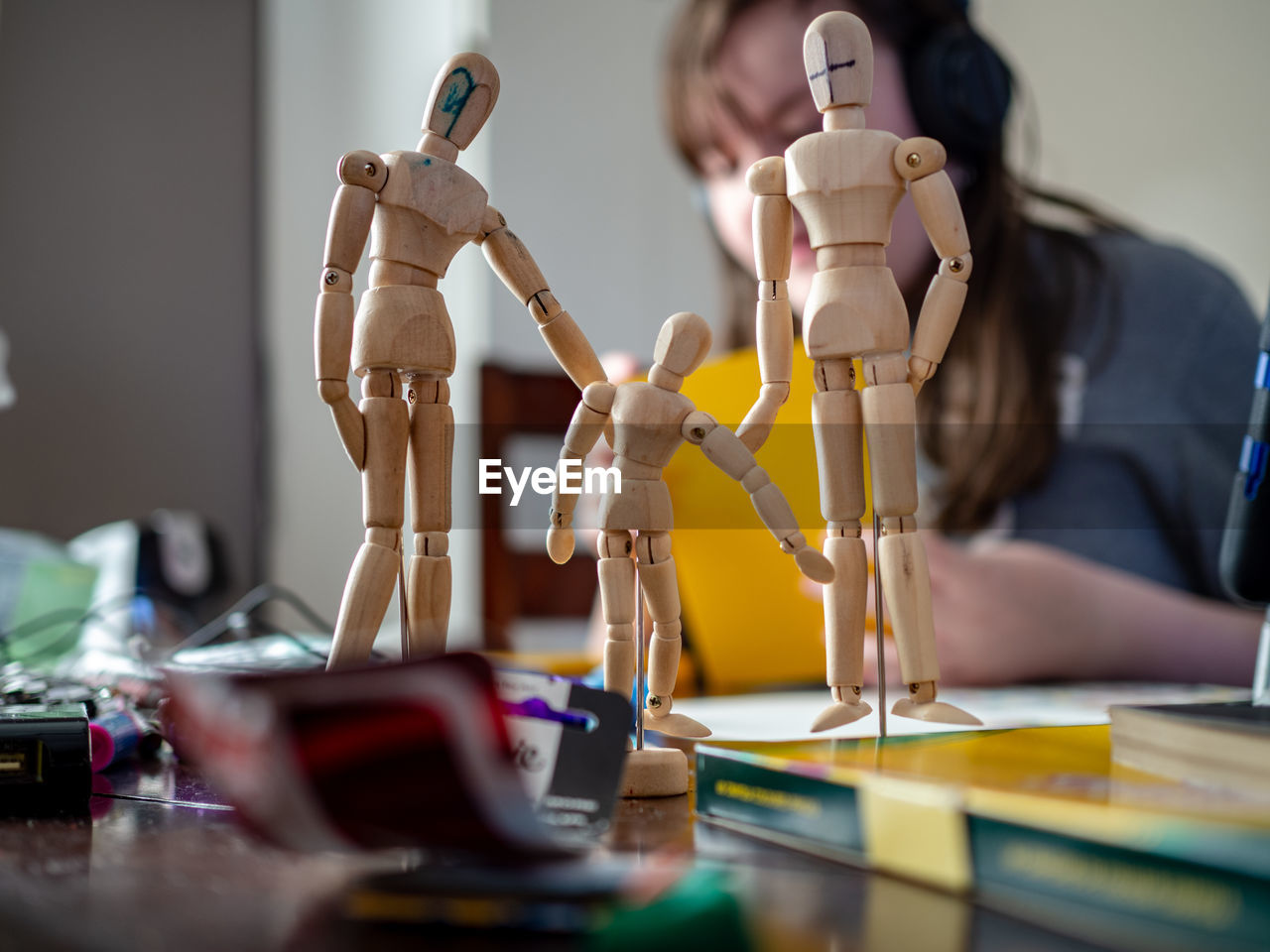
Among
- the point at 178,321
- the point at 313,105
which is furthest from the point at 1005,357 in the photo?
the point at 178,321

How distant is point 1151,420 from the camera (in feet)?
5.44

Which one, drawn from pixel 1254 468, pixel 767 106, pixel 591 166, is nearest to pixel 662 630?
pixel 1254 468

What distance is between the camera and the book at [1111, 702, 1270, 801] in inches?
14.0

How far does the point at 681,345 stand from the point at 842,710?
225mm

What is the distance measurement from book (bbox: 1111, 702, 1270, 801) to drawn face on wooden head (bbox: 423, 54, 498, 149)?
485 mm

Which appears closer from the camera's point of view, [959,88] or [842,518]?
[842,518]

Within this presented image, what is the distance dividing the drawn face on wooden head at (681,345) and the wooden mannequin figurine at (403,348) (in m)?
0.06

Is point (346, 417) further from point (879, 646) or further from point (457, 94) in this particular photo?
point (879, 646)

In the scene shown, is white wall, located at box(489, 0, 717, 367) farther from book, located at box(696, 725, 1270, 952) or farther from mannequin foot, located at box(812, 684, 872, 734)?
book, located at box(696, 725, 1270, 952)

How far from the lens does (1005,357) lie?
1.71 meters

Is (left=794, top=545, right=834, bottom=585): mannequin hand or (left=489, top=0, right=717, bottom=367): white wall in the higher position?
(left=489, top=0, right=717, bottom=367): white wall

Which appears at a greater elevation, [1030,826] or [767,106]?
[767,106]

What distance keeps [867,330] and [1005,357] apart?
123 cm

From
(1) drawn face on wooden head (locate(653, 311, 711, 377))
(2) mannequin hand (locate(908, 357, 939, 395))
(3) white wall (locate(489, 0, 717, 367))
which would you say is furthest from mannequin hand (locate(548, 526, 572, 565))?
(3) white wall (locate(489, 0, 717, 367))
